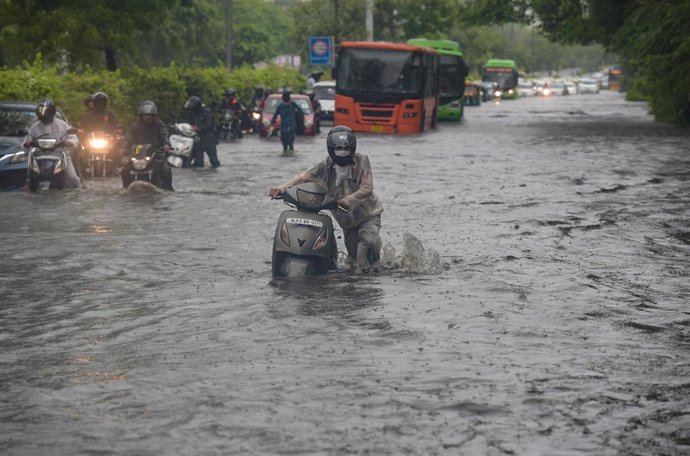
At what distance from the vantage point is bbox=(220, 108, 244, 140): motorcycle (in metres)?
41.5

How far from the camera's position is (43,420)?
736cm

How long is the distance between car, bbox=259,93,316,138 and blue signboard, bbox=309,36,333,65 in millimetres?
25026

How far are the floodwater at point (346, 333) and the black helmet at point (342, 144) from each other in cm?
107

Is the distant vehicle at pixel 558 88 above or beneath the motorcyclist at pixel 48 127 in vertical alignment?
beneath

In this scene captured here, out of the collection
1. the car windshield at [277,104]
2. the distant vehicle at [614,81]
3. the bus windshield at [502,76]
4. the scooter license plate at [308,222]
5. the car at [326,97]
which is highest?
the scooter license plate at [308,222]

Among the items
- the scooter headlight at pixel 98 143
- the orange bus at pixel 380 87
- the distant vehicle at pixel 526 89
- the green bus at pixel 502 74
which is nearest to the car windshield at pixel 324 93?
the orange bus at pixel 380 87

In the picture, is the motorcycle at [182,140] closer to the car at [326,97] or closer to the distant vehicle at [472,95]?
the car at [326,97]

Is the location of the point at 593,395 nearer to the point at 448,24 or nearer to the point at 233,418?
the point at 233,418

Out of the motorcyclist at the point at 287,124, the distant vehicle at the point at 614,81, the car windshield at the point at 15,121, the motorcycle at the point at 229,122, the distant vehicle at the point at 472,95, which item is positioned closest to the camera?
the car windshield at the point at 15,121

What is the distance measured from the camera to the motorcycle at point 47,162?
20.5 metres

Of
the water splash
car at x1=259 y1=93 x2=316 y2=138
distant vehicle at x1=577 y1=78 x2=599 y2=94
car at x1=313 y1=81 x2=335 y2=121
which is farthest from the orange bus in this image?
distant vehicle at x1=577 y1=78 x2=599 y2=94

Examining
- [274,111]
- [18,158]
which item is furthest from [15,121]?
[274,111]

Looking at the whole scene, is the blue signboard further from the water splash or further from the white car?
the white car

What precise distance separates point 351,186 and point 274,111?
31.3 meters
